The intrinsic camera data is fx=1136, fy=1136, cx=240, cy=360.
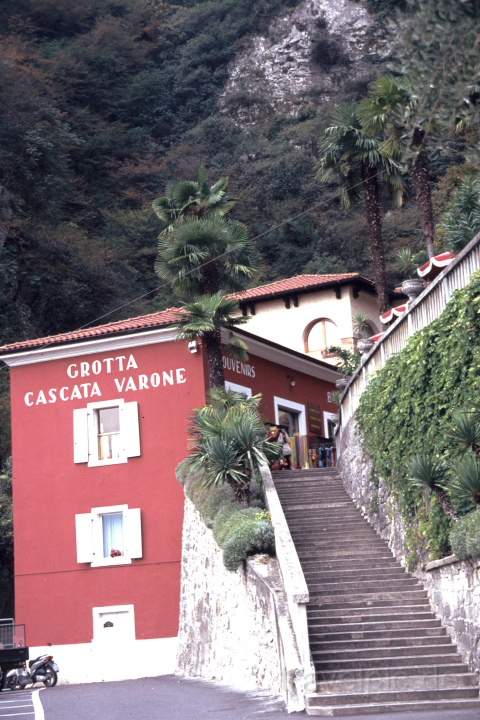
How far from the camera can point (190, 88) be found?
254 feet

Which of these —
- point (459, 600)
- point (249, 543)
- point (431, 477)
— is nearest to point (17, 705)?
point (249, 543)

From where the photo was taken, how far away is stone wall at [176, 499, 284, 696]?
58.3ft

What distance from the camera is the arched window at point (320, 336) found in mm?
41219

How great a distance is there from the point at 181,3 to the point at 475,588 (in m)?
81.5

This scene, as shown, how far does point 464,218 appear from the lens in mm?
28625

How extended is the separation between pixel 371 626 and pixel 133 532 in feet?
40.7

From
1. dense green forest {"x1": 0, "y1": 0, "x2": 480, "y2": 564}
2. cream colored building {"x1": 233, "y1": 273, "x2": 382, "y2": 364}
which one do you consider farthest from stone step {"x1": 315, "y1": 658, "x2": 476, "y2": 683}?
cream colored building {"x1": 233, "y1": 273, "x2": 382, "y2": 364}

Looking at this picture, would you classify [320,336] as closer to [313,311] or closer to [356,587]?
[313,311]

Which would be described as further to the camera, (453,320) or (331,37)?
(331,37)

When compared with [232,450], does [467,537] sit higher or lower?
lower

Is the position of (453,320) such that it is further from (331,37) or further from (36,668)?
(331,37)

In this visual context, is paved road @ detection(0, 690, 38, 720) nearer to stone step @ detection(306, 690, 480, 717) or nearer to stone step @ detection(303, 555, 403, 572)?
stone step @ detection(306, 690, 480, 717)

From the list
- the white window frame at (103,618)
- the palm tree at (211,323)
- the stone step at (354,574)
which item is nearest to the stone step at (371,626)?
the stone step at (354,574)

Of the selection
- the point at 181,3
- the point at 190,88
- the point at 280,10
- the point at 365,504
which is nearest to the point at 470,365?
the point at 365,504
